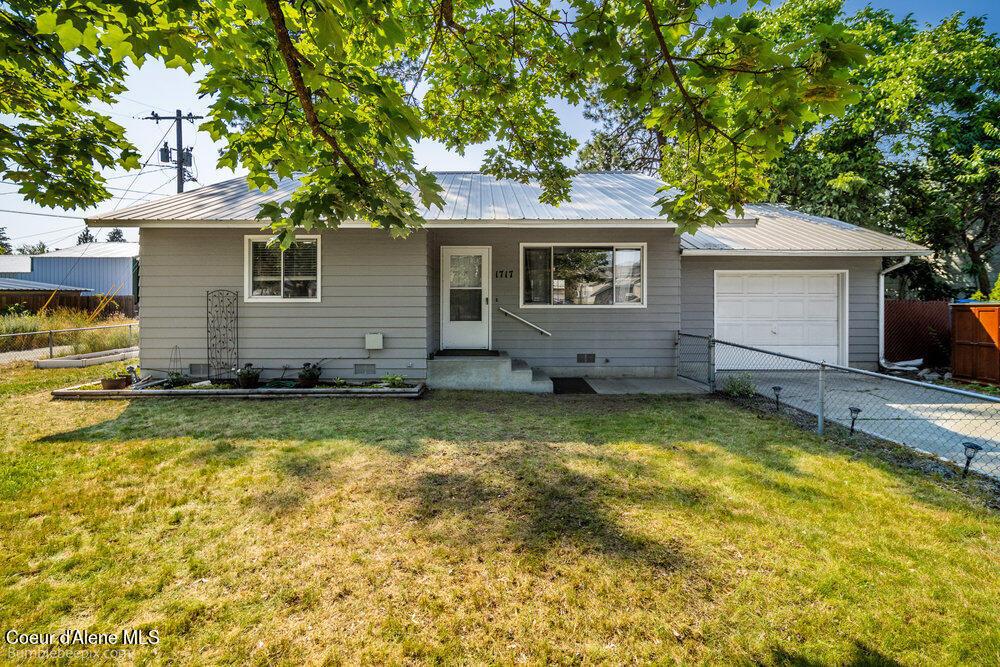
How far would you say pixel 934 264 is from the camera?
1190 cm

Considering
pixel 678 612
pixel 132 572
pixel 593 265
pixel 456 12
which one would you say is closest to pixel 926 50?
pixel 593 265

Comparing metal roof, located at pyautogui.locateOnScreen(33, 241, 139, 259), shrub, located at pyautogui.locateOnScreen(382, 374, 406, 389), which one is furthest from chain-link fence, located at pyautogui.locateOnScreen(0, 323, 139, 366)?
metal roof, located at pyautogui.locateOnScreen(33, 241, 139, 259)

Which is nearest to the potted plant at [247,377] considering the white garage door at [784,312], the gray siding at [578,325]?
the gray siding at [578,325]

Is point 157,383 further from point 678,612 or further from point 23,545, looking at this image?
point 678,612

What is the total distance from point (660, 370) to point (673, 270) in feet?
6.27

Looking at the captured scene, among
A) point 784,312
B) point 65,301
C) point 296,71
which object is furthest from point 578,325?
point 65,301

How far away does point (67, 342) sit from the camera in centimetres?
1134

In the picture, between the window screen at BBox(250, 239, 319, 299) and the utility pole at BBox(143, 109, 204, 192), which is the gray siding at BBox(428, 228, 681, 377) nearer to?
the window screen at BBox(250, 239, 319, 299)

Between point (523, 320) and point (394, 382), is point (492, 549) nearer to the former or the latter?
Result: point (394, 382)

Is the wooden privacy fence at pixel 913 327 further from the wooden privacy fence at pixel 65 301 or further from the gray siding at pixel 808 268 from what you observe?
the wooden privacy fence at pixel 65 301

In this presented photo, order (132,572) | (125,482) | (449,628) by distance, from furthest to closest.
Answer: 1. (125,482)
2. (132,572)
3. (449,628)

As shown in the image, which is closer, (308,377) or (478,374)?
(308,377)

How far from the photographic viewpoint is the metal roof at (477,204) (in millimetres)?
6711

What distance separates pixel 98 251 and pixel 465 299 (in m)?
30.6
